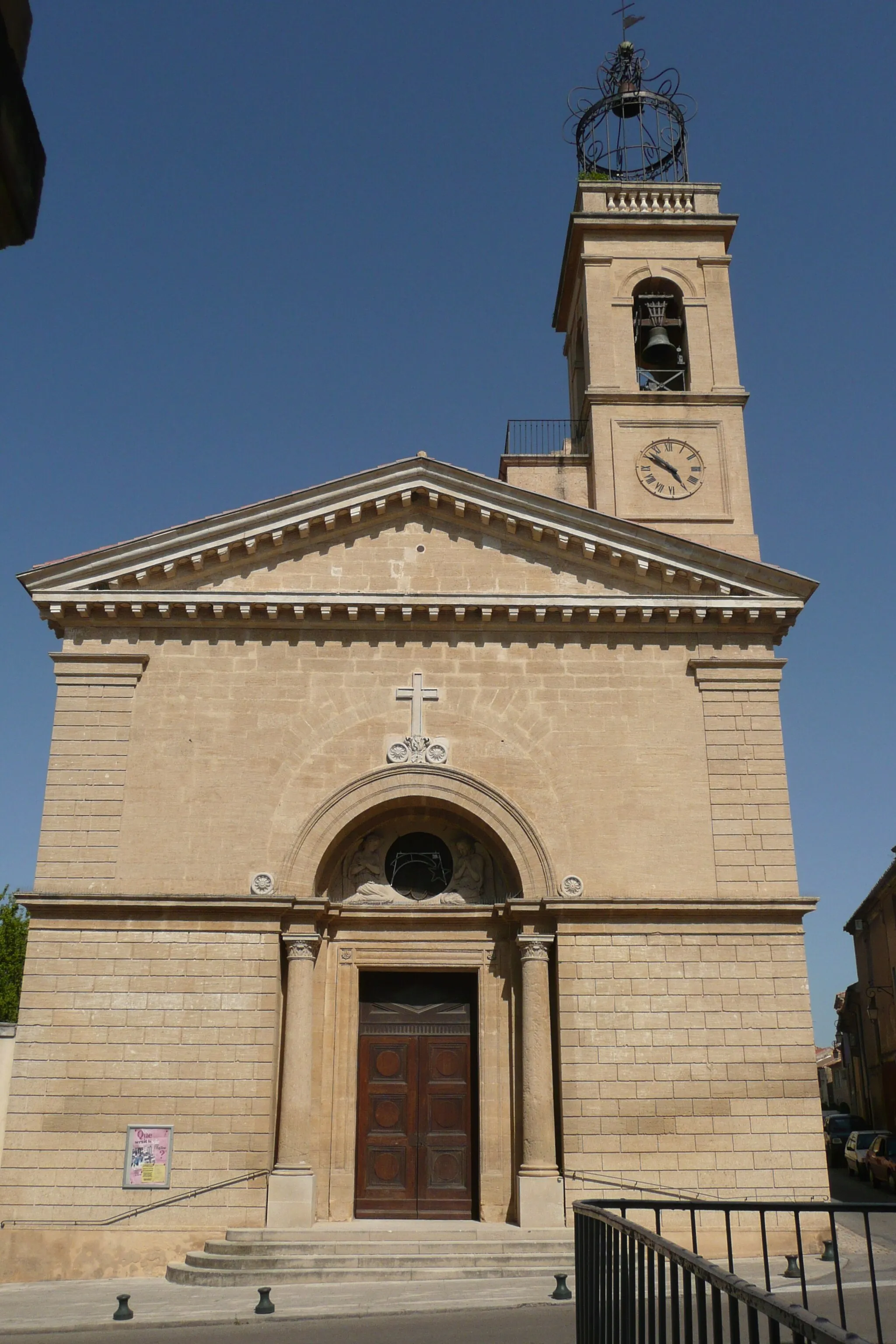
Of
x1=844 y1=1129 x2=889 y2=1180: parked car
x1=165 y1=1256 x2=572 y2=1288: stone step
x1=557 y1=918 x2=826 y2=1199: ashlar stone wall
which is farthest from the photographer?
x1=844 y1=1129 x2=889 y2=1180: parked car

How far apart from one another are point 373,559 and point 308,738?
10.3 feet

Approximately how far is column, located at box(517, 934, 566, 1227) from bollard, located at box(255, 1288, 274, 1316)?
430cm

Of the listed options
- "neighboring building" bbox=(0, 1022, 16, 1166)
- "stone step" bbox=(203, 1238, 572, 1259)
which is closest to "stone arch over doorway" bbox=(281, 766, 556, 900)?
"neighboring building" bbox=(0, 1022, 16, 1166)

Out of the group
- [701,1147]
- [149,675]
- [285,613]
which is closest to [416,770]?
[285,613]

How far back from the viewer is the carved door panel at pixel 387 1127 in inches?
649

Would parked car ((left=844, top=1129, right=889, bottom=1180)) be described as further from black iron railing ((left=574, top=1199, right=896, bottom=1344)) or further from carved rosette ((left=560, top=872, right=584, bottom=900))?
black iron railing ((left=574, top=1199, right=896, bottom=1344))

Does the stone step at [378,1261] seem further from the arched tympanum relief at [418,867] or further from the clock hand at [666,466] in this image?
the clock hand at [666,466]

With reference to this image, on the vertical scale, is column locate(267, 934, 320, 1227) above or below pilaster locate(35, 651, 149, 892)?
below

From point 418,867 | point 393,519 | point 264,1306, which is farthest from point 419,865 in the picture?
point 264,1306

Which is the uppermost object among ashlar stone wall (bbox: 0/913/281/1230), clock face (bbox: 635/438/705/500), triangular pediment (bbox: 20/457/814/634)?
clock face (bbox: 635/438/705/500)

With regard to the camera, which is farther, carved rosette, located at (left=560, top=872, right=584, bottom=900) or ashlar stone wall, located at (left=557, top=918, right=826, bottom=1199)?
carved rosette, located at (left=560, top=872, right=584, bottom=900)

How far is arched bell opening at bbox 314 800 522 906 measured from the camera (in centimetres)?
1756

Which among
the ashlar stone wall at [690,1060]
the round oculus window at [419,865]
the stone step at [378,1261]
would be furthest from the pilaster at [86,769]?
the ashlar stone wall at [690,1060]

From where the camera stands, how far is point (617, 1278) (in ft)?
21.0
